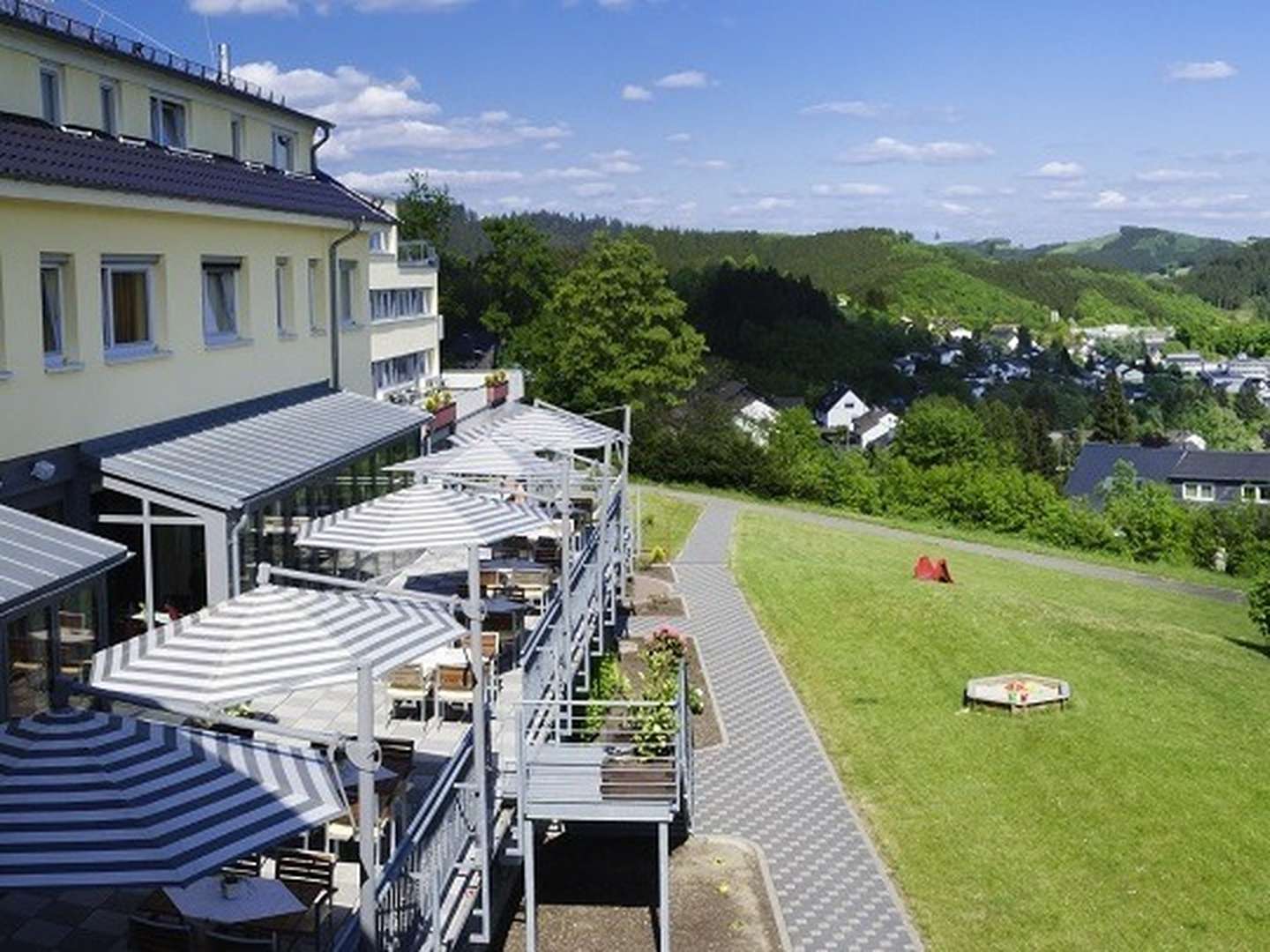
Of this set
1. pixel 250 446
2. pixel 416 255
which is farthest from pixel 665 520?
pixel 250 446

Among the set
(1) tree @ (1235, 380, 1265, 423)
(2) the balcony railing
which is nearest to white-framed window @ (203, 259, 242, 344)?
(2) the balcony railing

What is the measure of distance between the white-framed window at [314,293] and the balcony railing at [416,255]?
87.9ft

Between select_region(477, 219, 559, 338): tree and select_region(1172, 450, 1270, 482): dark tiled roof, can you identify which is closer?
select_region(477, 219, 559, 338): tree

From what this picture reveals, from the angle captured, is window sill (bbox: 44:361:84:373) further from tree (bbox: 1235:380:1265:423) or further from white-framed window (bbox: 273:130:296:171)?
tree (bbox: 1235:380:1265:423)

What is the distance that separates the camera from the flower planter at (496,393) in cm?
3703

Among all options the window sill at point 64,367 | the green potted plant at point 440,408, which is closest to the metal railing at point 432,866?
the window sill at point 64,367

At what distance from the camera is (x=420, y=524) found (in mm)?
16594

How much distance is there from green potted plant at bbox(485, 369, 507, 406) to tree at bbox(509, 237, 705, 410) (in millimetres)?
19508

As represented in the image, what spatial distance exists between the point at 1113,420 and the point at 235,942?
128874 mm

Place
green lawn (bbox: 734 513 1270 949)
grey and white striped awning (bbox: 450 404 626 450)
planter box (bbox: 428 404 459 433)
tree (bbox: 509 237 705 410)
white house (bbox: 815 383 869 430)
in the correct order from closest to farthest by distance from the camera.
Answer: green lawn (bbox: 734 513 1270 949)
grey and white striped awning (bbox: 450 404 626 450)
planter box (bbox: 428 404 459 433)
tree (bbox: 509 237 705 410)
white house (bbox: 815 383 869 430)

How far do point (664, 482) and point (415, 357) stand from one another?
12015 mm

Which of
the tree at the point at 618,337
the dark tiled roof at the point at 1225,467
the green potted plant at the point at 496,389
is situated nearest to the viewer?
the green potted plant at the point at 496,389

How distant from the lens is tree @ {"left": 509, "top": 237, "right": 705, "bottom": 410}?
197ft

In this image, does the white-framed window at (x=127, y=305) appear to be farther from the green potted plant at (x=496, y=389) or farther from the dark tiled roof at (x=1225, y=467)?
the dark tiled roof at (x=1225, y=467)
